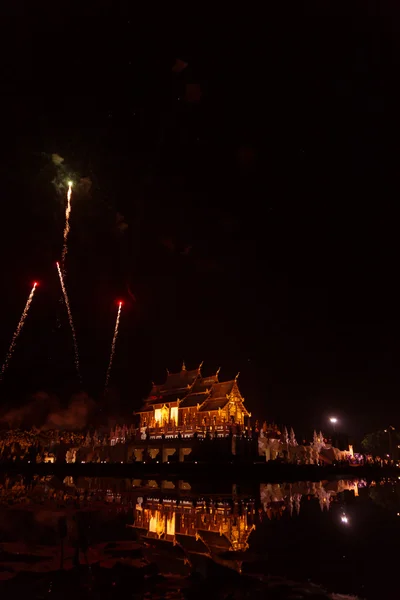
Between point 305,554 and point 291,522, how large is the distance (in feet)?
14.6

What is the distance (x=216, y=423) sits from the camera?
155 feet

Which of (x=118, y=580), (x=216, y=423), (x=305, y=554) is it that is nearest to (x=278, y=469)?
(x=216, y=423)

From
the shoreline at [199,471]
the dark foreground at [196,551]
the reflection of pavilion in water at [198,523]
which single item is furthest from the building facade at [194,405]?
the dark foreground at [196,551]

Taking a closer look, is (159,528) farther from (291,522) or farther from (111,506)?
(111,506)

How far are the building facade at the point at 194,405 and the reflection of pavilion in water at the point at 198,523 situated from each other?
28932 millimetres

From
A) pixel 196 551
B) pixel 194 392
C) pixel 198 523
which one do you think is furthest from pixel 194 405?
pixel 196 551

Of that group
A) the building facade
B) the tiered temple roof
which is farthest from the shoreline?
the tiered temple roof

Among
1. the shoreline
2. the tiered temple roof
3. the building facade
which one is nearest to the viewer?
the shoreline

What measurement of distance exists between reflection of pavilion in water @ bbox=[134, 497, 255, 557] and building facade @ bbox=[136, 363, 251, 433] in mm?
28932

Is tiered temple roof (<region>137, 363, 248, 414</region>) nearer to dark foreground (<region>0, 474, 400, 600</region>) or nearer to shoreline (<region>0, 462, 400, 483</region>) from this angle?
shoreline (<region>0, 462, 400, 483</region>)

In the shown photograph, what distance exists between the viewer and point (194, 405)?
174 feet

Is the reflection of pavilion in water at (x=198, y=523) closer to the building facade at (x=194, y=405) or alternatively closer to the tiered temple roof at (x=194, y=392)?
the building facade at (x=194, y=405)

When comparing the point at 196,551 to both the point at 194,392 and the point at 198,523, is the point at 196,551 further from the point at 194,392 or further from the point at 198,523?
the point at 194,392

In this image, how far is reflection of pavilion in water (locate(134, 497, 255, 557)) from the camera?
9.94m
